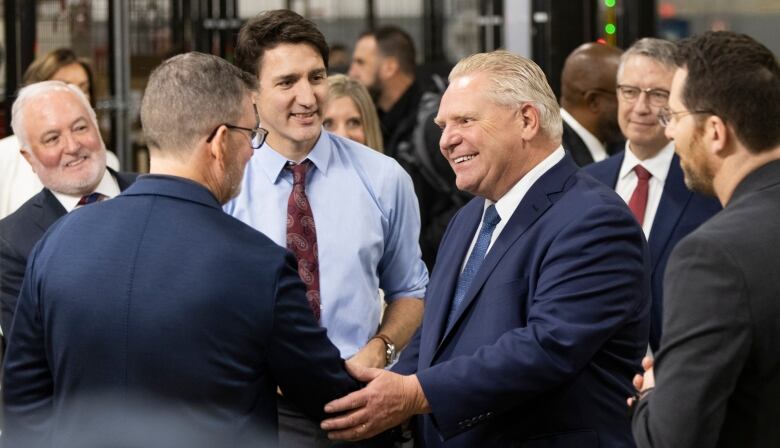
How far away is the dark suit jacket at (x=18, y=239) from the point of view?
3.67 metres

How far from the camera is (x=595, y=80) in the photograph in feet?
18.5

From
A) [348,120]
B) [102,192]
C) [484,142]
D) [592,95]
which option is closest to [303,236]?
[484,142]

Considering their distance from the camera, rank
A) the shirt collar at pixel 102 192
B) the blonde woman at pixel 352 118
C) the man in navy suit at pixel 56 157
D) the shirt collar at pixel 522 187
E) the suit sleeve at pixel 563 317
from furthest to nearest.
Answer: the blonde woman at pixel 352 118 < the shirt collar at pixel 102 192 < the man in navy suit at pixel 56 157 < the shirt collar at pixel 522 187 < the suit sleeve at pixel 563 317

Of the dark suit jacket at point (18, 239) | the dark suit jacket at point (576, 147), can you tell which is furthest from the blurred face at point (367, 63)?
the dark suit jacket at point (18, 239)

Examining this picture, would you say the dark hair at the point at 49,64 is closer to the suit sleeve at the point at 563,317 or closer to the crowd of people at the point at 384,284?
the crowd of people at the point at 384,284

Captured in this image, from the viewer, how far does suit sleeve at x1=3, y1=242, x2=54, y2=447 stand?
2721 millimetres

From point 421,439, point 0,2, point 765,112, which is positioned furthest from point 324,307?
point 0,2

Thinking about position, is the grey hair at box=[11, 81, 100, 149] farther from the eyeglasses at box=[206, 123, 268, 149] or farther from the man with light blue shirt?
the eyeglasses at box=[206, 123, 268, 149]

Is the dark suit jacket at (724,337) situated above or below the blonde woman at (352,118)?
below

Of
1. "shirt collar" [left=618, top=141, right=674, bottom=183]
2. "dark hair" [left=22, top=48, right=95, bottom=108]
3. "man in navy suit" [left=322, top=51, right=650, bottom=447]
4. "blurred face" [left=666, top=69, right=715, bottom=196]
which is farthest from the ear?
"dark hair" [left=22, top=48, right=95, bottom=108]

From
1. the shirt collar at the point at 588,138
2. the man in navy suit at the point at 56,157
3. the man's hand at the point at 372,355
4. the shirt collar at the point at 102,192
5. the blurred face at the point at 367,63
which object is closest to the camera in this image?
the man's hand at the point at 372,355

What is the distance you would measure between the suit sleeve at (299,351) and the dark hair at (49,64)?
323cm

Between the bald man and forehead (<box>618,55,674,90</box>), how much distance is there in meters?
0.65

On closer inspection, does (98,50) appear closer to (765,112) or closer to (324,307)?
(324,307)
